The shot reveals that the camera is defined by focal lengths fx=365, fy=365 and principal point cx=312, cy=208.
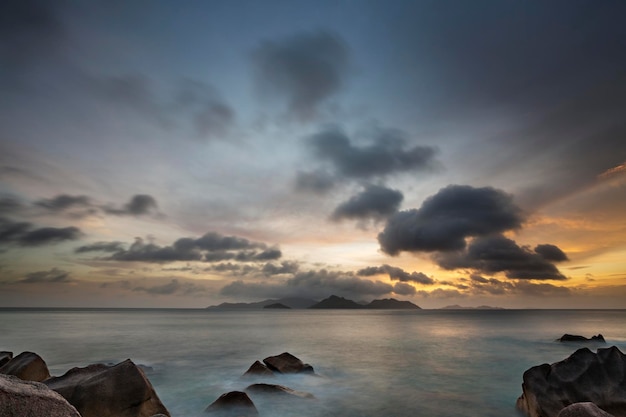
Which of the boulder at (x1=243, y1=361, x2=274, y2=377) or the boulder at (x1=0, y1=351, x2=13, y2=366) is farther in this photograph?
the boulder at (x1=243, y1=361, x2=274, y2=377)

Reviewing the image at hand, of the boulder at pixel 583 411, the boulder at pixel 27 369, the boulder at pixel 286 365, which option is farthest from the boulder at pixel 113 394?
the boulder at pixel 286 365

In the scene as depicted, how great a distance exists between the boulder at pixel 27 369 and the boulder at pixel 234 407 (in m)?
7.11

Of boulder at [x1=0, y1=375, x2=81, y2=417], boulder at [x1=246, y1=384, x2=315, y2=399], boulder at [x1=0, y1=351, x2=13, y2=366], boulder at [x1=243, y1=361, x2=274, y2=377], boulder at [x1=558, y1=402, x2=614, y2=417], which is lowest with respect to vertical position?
boulder at [x1=243, y1=361, x2=274, y2=377]

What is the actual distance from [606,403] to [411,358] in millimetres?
22388

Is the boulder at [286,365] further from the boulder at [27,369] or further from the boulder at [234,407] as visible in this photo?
the boulder at [27,369]

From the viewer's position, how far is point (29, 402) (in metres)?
4.76

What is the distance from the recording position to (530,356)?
117 feet

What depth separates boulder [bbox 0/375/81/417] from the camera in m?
4.60

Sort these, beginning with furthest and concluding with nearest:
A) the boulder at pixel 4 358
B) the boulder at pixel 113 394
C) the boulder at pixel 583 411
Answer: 1. the boulder at pixel 4 358
2. the boulder at pixel 113 394
3. the boulder at pixel 583 411

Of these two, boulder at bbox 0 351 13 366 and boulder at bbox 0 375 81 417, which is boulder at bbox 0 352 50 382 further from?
boulder at bbox 0 375 81 417

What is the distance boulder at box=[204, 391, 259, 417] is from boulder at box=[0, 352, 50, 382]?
23.3 ft

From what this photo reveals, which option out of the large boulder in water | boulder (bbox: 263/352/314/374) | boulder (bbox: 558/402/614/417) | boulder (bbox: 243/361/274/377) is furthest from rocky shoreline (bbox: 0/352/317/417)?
the large boulder in water

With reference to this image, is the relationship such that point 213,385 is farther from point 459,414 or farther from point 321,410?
point 459,414

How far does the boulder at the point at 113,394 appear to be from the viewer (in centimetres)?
1022
